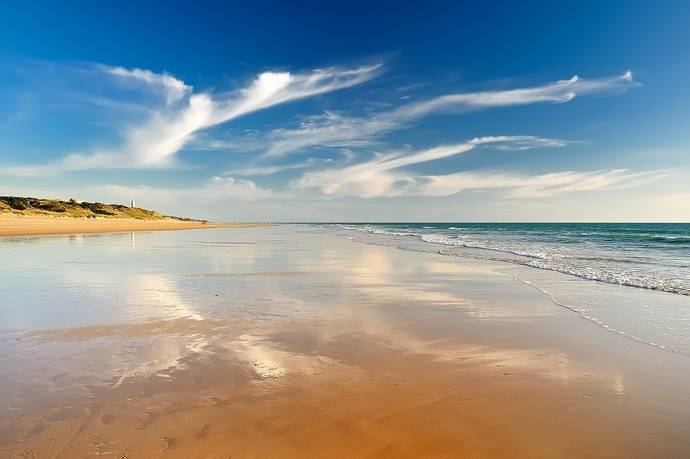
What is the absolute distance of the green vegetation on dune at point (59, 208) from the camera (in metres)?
63.9

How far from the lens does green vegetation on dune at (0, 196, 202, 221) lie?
63.9 m

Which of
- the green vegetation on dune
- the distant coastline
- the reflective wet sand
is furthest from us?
the green vegetation on dune

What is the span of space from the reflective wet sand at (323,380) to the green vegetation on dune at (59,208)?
6659cm

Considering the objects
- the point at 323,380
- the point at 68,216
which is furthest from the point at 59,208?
the point at 323,380

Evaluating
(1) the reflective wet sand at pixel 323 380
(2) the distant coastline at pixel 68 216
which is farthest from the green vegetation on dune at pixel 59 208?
(1) the reflective wet sand at pixel 323 380

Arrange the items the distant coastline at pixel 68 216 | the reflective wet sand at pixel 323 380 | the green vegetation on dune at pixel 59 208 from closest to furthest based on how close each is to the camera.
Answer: the reflective wet sand at pixel 323 380
the distant coastline at pixel 68 216
the green vegetation on dune at pixel 59 208

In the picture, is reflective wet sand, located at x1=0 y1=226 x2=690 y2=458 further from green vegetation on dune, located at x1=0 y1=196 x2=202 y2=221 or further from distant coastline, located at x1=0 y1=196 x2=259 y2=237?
green vegetation on dune, located at x1=0 y1=196 x2=202 y2=221

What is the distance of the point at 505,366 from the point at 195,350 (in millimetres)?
4672

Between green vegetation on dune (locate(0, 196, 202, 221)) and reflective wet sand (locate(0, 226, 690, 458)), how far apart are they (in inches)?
2622

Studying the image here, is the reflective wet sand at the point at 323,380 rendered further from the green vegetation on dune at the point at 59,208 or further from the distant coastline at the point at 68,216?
the green vegetation on dune at the point at 59,208

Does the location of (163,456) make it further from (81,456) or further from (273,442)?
(273,442)

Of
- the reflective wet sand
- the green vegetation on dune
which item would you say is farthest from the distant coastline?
the reflective wet sand

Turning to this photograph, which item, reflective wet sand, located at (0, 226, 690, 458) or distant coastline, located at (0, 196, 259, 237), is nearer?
reflective wet sand, located at (0, 226, 690, 458)

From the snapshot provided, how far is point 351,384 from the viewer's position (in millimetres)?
5176
